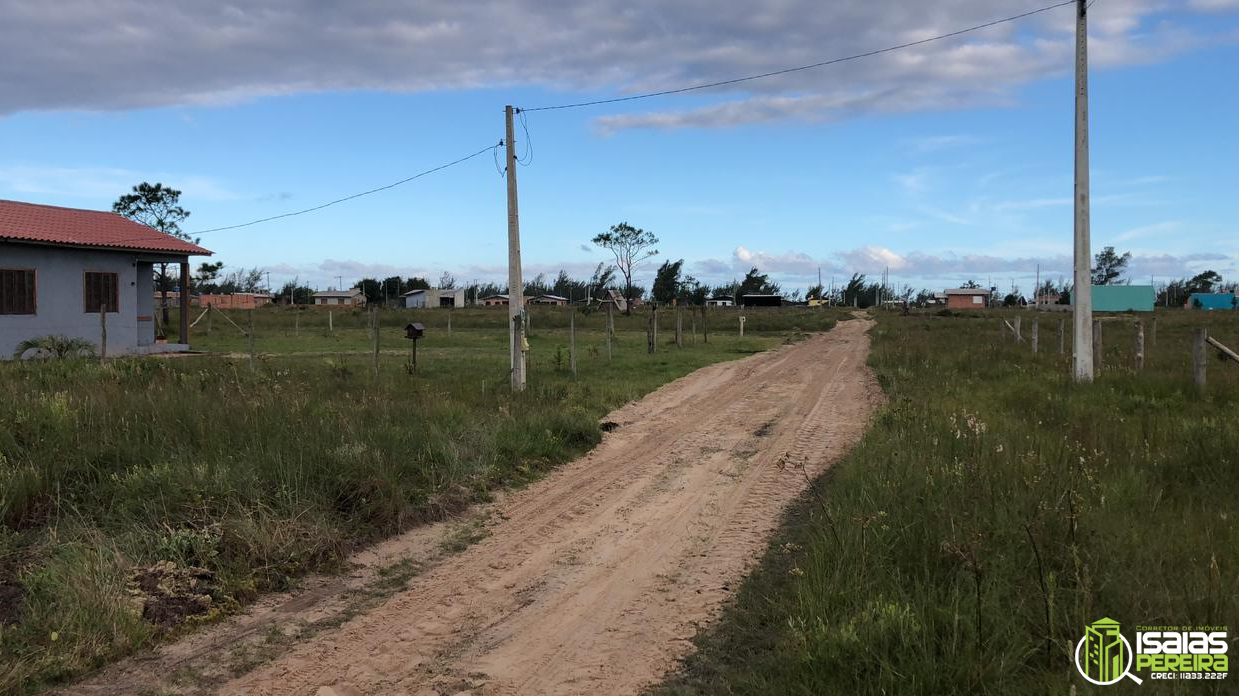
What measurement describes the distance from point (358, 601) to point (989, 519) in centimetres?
415

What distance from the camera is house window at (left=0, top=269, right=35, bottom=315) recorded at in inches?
833

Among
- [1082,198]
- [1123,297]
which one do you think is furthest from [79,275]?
[1123,297]

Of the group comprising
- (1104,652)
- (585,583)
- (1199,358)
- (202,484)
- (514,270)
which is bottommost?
(585,583)

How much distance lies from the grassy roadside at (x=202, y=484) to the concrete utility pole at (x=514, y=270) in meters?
1.27

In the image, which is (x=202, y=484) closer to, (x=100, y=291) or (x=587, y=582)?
(x=587, y=582)

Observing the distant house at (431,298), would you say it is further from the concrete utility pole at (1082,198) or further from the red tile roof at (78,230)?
the concrete utility pole at (1082,198)

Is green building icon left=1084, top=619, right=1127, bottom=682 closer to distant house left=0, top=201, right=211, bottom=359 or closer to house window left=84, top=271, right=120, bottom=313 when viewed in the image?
distant house left=0, top=201, right=211, bottom=359

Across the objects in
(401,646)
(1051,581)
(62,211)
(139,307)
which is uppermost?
(62,211)

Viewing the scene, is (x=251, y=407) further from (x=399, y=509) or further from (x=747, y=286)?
(x=747, y=286)

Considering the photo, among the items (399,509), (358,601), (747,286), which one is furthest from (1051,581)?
(747,286)

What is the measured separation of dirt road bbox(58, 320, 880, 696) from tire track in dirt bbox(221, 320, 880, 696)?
12 mm

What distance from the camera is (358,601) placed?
5199 millimetres

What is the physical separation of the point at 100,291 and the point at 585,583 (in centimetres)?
2393

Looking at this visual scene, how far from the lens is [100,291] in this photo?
929 inches
